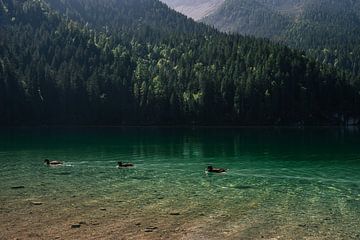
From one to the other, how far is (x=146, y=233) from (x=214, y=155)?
5362 centimetres

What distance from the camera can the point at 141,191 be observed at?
139ft

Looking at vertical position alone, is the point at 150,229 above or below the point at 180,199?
below

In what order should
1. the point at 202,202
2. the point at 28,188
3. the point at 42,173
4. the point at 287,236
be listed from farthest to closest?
the point at 42,173 → the point at 28,188 → the point at 202,202 → the point at 287,236

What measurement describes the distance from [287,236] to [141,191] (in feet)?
59.7

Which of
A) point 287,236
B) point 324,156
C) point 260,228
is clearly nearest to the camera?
point 287,236

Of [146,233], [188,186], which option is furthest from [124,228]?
[188,186]

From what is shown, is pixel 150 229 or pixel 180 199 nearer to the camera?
pixel 150 229

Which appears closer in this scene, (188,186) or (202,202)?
(202,202)

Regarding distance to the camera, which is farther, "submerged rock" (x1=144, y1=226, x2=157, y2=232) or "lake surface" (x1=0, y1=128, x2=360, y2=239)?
"lake surface" (x1=0, y1=128, x2=360, y2=239)

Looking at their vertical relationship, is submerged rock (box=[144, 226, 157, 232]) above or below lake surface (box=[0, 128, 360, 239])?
below

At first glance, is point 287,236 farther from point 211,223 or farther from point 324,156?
point 324,156

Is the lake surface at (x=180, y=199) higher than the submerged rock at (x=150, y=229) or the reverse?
higher

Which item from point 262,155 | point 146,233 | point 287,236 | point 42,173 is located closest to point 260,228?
point 287,236

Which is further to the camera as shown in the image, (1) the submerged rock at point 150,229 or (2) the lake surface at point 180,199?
(2) the lake surface at point 180,199
